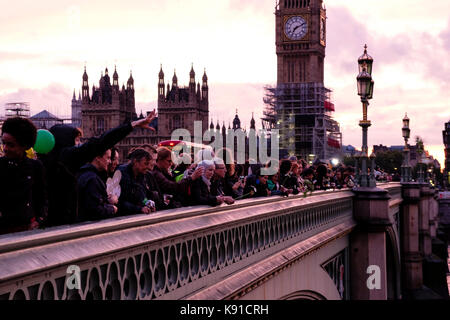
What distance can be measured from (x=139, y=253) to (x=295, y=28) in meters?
133

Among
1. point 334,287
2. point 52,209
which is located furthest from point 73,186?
point 334,287

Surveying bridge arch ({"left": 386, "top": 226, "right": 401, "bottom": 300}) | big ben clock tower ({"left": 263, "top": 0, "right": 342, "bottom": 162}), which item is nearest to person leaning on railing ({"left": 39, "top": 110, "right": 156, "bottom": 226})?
bridge arch ({"left": 386, "top": 226, "right": 401, "bottom": 300})

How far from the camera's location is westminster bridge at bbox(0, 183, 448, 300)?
382 cm

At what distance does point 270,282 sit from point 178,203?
1.88 m

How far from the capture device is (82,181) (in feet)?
19.4

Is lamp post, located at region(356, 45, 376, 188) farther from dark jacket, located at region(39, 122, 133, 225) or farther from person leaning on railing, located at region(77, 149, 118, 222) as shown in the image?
person leaning on railing, located at region(77, 149, 118, 222)

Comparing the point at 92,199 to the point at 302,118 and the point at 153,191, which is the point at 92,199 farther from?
the point at 302,118

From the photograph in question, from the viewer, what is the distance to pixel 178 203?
772 cm

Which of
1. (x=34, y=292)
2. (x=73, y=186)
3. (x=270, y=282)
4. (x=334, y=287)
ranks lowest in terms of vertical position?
(x=334, y=287)

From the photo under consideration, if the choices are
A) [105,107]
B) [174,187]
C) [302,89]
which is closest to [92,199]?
[174,187]

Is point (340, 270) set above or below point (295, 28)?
below

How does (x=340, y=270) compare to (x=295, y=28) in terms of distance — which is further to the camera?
(x=295, y=28)
